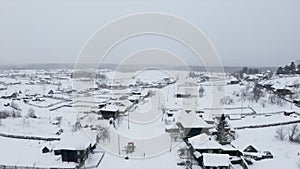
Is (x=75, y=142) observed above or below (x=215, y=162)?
above

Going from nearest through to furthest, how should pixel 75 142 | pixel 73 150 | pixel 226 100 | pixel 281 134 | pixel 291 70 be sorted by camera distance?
pixel 73 150 < pixel 75 142 < pixel 281 134 < pixel 226 100 < pixel 291 70

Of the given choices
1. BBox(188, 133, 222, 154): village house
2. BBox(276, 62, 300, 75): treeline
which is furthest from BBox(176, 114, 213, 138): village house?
BBox(276, 62, 300, 75): treeline

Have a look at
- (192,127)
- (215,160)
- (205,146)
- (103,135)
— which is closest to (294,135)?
(192,127)

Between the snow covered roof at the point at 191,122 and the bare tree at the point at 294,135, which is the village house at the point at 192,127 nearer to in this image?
the snow covered roof at the point at 191,122

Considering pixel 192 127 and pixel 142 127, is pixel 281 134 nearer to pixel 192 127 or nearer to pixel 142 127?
pixel 192 127

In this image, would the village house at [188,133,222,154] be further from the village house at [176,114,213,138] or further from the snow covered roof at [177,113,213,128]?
the snow covered roof at [177,113,213,128]

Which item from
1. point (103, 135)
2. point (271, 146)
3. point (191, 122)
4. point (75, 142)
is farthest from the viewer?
point (191, 122)

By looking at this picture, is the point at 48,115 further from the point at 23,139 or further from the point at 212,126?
the point at 212,126
